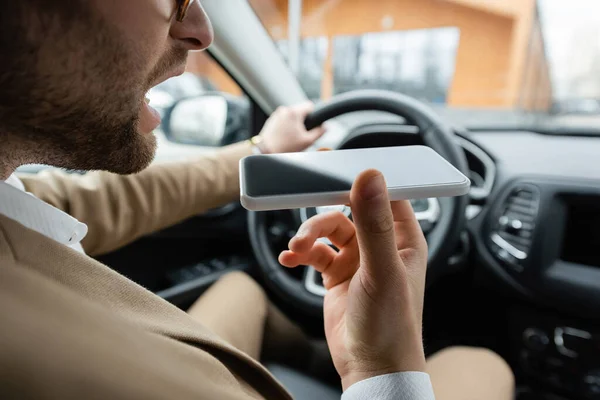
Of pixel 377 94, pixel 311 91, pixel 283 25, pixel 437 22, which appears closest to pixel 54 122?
pixel 377 94

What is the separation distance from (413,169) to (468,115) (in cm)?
121

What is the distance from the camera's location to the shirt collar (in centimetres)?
59

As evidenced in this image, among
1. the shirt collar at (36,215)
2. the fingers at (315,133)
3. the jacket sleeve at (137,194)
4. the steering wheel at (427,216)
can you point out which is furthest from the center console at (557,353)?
the shirt collar at (36,215)

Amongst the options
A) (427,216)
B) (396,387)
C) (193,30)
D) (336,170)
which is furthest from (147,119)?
(427,216)

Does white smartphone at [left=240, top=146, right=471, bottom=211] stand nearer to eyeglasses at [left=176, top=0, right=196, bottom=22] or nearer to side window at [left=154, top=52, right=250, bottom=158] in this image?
eyeglasses at [left=176, top=0, right=196, bottom=22]

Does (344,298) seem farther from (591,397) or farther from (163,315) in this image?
(591,397)

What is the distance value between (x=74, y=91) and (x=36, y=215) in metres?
0.17

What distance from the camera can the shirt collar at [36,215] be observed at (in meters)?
0.59

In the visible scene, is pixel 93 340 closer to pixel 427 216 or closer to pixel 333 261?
pixel 333 261

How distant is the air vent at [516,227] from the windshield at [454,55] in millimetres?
403

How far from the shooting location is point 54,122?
62cm

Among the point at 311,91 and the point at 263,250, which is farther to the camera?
the point at 311,91

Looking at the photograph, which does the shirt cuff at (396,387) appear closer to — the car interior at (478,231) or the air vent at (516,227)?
the car interior at (478,231)

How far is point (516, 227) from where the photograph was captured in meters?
1.32
